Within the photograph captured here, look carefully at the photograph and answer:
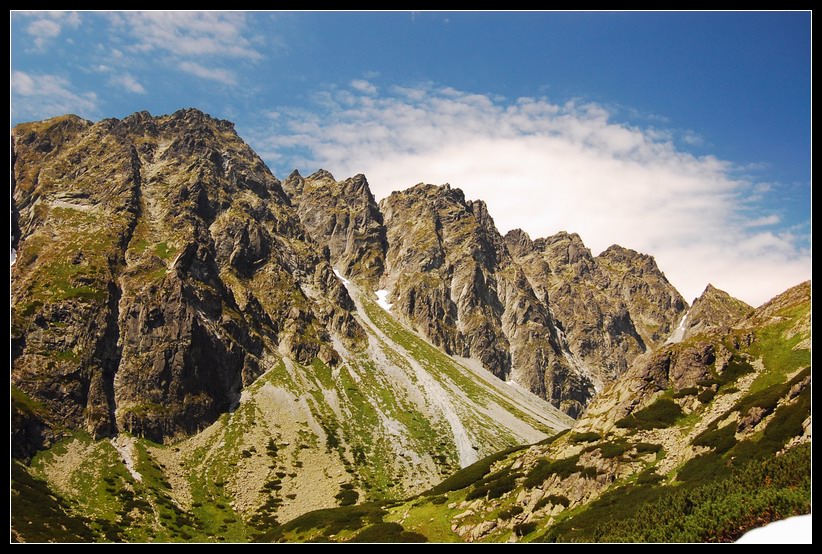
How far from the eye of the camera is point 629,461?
5584 cm

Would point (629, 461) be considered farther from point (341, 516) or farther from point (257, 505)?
point (257, 505)

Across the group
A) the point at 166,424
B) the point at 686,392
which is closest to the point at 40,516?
the point at 166,424

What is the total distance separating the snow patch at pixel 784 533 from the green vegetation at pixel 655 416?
45.9 meters

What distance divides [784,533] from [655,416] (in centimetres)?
5023

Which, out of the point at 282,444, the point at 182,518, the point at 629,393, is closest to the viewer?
the point at 629,393

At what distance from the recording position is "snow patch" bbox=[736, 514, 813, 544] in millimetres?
17969

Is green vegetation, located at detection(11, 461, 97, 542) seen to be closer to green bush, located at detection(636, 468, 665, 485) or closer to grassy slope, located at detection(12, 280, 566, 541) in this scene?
grassy slope, located at detection(12, 280, 566, 541)

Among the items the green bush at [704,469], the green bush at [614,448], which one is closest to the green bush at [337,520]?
the green bush at [614,448]

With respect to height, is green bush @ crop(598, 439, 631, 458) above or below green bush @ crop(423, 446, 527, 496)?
above

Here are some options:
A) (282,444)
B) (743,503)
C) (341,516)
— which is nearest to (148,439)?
(282,444)

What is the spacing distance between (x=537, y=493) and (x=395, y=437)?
12376cm

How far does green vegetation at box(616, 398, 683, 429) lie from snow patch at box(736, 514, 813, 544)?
45.9 m

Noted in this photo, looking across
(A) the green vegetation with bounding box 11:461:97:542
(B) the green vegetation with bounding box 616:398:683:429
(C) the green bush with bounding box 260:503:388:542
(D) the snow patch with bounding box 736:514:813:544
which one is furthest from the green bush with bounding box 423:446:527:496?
(A) the green vegetation with bounding box 11:461:97:542

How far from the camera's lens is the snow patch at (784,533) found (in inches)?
707
